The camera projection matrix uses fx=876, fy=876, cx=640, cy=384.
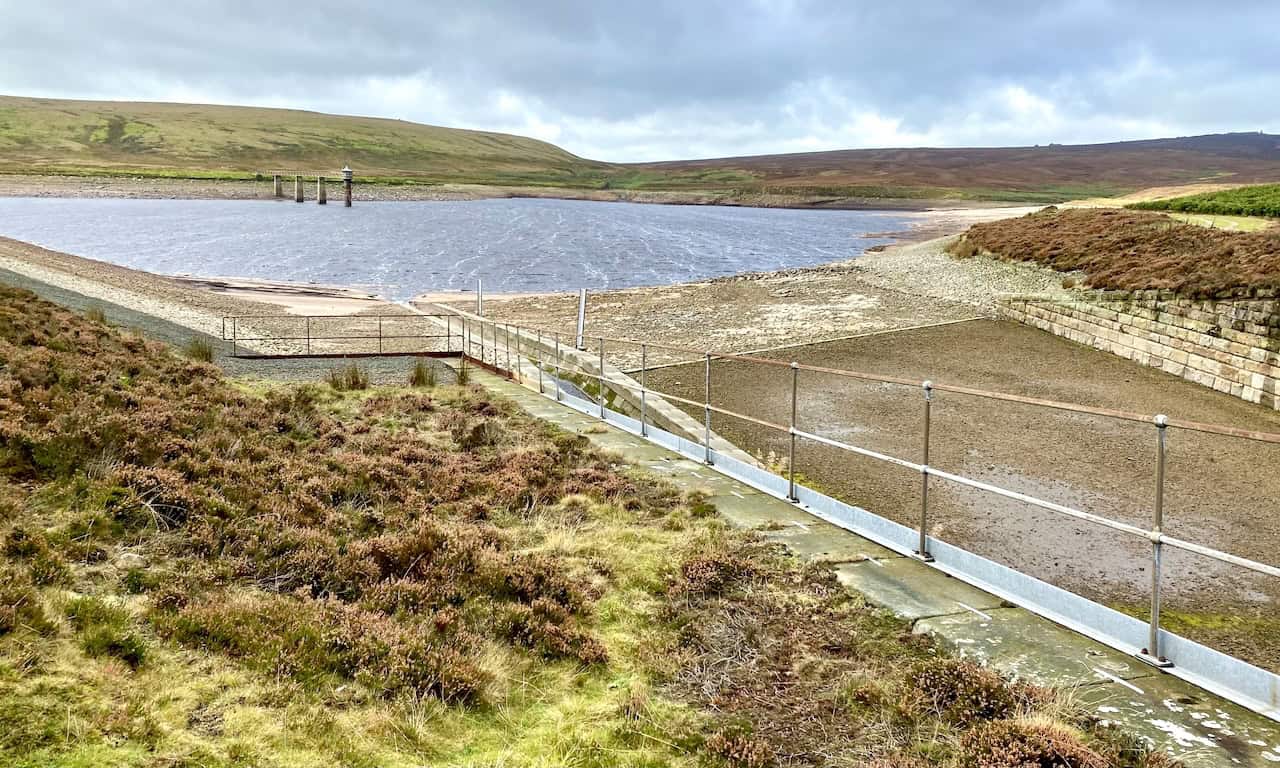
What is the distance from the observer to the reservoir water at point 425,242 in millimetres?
61422

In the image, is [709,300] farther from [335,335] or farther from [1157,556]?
[1157,556]

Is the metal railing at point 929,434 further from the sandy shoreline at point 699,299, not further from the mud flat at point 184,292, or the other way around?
the mud flat at point 184,292

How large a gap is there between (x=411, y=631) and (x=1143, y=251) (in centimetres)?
3249

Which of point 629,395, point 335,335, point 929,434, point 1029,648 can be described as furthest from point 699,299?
point 1029,648

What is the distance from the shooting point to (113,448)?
27.0 feet

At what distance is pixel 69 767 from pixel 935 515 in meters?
10.9

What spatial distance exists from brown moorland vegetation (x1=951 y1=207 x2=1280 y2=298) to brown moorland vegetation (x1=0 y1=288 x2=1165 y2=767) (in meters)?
18.6

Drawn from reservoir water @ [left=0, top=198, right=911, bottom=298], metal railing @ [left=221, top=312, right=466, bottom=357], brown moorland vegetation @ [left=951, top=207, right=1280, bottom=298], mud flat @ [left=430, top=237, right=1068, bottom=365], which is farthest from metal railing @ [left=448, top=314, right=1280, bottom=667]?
reservoir water @ [left=0, top=198, right=911, bottom=298]

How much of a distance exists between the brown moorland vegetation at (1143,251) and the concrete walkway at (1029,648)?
17284mm

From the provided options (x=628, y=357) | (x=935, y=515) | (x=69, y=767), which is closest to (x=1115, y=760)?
(x=69, y=767)

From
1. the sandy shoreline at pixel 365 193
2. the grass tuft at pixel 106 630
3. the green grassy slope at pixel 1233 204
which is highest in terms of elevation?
the sandy shoreline at pixel 365 193

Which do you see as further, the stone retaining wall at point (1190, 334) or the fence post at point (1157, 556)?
the stone retaining wall at point (1190, 334)

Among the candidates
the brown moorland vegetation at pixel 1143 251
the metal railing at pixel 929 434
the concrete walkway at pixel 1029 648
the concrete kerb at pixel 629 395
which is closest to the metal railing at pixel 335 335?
the metal railing at pixel 929 434

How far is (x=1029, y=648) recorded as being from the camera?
565 centimetres
